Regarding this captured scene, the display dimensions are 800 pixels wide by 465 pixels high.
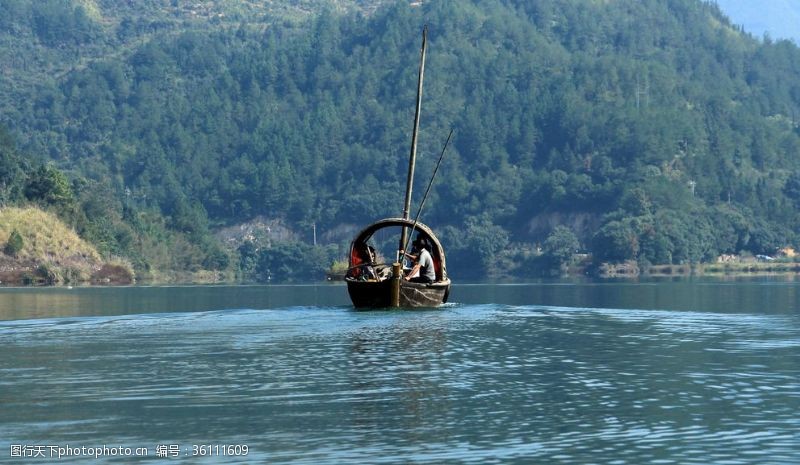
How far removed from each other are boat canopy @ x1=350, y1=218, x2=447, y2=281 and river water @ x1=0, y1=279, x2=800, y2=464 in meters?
5.66

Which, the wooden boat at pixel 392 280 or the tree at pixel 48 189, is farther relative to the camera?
the tree at pixel 48 189

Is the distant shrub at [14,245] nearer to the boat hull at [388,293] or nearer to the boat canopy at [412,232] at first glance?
the boat canopy at [412,232]

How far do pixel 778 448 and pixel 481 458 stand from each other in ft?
16.3

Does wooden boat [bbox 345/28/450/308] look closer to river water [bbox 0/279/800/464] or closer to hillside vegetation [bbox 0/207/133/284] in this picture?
river water [bbox 0/279/800/464]

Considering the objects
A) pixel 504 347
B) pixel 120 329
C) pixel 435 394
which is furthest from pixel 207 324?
pixel 435 394

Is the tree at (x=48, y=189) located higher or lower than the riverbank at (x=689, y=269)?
higher

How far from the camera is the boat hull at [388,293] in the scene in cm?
5675

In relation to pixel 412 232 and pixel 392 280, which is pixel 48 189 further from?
pixel 392 280

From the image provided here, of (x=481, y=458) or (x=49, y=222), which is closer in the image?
(x=481, y=458)

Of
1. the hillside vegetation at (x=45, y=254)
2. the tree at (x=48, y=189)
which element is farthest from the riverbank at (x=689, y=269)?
the tree at (x=48, y=189)

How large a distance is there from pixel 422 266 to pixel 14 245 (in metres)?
84.2

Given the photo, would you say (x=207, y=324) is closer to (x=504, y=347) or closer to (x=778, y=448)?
(x=504, y=347)

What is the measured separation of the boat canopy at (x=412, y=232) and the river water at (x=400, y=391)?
5.66 meters

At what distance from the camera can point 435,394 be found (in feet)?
102
